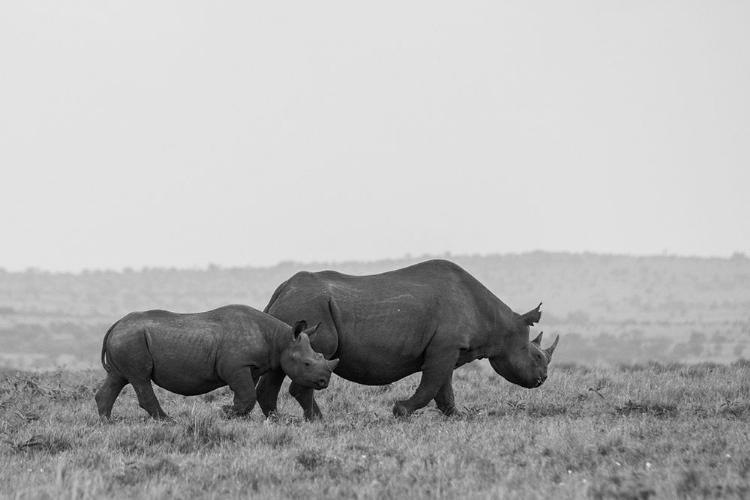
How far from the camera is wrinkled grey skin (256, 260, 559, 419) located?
13328 millimetres

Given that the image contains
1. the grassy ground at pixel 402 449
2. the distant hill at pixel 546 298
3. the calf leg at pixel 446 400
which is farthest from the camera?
the distant hill at pixel 546 298

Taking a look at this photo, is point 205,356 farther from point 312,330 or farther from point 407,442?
point 407,442

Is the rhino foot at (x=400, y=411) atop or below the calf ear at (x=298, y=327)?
below

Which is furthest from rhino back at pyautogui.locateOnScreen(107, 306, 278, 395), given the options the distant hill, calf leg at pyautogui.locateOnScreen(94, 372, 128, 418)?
the distant hill

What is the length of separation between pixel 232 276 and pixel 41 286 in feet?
49.2

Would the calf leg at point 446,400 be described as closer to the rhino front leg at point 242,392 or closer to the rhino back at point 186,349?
the rhino back at point 186,349

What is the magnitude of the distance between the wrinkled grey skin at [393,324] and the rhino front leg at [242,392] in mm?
605

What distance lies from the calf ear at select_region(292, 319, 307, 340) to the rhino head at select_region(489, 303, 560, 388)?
2890 mm

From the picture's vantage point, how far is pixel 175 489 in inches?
338

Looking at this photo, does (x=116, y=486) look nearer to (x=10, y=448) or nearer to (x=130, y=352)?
(x=10, y=448)

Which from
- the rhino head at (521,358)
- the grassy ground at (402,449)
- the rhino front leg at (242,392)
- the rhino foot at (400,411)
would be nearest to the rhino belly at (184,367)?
the rhino front leg at (242,392)

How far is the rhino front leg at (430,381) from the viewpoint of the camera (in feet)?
43.9

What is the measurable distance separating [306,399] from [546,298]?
67285mm

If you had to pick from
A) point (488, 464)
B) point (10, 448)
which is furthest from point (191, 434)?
point (488, 464)
